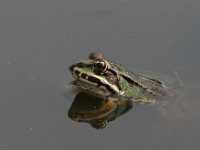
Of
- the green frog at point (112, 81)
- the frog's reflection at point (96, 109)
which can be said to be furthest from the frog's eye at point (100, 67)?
the frog's reflection at point (96, 109)

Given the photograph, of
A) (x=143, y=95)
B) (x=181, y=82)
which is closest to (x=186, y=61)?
(x=181, y=82)

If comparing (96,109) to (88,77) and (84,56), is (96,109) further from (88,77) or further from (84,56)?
(84,56)

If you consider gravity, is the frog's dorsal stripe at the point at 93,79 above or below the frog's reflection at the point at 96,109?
above

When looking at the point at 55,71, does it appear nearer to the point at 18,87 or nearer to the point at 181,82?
the point at 18,87

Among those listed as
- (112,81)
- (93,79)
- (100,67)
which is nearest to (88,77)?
(93,79)

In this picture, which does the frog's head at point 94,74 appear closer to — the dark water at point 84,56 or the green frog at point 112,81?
the green frog at point 112,81

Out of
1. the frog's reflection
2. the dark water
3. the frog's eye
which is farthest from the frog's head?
the dark water
